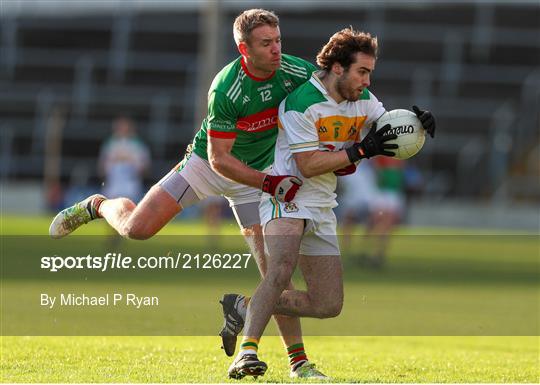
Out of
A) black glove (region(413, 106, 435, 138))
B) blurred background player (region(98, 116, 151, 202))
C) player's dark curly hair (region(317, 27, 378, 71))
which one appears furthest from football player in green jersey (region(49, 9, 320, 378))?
blurred background player (region(98, 116, 151, 202))

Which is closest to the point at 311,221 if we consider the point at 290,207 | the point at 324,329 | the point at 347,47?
the point at 290,207

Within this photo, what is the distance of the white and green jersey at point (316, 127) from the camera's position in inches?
287

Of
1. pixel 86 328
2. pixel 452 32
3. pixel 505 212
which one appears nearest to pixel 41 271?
pixel 86 328

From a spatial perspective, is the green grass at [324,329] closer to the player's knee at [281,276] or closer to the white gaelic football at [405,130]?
the player's knee at [281,276]

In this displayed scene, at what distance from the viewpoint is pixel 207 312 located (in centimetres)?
1150

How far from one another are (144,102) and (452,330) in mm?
23188

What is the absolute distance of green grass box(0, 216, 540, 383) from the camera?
756cm

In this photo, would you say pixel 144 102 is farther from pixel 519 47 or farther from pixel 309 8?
pixel 519 47

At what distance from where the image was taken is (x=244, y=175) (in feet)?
24.6

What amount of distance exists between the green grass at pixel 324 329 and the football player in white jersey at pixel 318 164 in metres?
0.48

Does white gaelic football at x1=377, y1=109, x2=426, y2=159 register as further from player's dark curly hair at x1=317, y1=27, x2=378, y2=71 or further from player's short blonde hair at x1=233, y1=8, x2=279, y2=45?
player's short blonde hair at x1=233, y1=8, x2=279, y2=45

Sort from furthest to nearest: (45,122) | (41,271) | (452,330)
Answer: (45,122), (41,271), (452,330)

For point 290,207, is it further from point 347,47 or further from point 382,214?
point 382,214

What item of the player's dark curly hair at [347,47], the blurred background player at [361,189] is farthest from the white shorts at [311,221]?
the blurred background player at [361,189]
